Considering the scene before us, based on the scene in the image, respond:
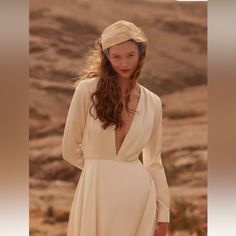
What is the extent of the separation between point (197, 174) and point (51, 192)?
73cm

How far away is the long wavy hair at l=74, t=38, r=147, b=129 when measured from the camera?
2236mm

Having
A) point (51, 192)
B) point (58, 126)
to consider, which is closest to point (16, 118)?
point (58, 126)

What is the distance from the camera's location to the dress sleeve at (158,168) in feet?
7.63

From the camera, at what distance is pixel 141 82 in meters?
3.17

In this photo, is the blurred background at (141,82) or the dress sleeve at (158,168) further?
the blurred background at (141,82)

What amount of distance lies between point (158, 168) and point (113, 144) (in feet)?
0.71

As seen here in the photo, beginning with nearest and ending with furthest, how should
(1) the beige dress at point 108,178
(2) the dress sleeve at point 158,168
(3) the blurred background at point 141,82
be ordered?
(1) the beige dress at point 108,178
(2) the dress sleeve at point 158,168
(3) the blurred background at point 141,82

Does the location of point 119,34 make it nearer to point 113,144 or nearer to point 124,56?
point 124,56

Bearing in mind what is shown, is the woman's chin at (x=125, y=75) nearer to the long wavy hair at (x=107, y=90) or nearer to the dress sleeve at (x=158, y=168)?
the long wavy hair at (x=107, y=90)

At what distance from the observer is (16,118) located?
10.4 feet

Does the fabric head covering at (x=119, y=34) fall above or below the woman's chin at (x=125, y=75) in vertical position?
above

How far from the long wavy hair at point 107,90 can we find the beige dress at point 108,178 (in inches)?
1.0

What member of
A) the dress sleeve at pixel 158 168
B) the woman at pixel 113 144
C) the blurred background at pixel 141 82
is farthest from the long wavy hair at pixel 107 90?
the blurred background at pixel 141 82

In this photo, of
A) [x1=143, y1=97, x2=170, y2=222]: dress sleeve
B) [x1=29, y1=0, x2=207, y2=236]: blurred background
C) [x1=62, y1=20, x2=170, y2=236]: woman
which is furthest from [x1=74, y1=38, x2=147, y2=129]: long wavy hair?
[x1=29, y1=0, x2=207, y2=236]: blurred background
